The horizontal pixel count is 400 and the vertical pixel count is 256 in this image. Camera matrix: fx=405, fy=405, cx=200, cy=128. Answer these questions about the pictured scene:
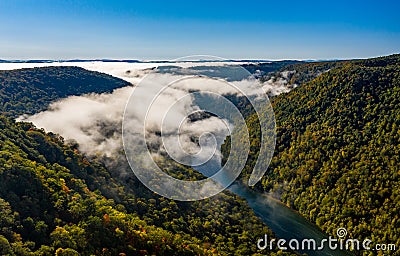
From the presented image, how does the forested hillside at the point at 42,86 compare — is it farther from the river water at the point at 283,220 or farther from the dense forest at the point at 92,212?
the river water at the point at 283,220

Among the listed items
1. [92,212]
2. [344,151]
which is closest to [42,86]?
[344,151]

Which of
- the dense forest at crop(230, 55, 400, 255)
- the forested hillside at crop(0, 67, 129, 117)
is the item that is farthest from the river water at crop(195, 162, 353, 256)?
the forested hillside at crop(0, 67, 129, 117)

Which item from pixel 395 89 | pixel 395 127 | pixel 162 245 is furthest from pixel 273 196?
pixel 162 245

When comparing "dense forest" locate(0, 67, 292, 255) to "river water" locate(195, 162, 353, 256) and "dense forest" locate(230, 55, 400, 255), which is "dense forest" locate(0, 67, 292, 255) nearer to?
"river water" locate(195, 162, 353, 256)

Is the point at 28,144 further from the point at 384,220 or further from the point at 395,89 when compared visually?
the point at 395,89

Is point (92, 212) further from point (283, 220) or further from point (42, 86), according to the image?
point (42, 86)

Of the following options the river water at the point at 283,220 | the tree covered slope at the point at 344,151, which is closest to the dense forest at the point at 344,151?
the tree covered slope at the point at 344,151
